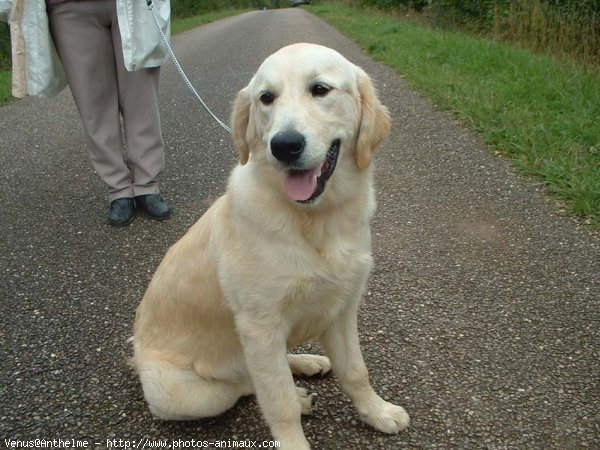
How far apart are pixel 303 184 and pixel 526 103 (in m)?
4.25

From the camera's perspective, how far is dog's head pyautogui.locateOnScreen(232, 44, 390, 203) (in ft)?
6.26

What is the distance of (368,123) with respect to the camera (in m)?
2.13

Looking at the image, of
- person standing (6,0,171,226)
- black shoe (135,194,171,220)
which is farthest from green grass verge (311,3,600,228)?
person standing (6,0,171,226)

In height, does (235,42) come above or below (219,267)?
below

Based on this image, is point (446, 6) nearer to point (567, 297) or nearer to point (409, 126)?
point (409, 126)

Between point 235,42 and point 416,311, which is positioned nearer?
point 416,311

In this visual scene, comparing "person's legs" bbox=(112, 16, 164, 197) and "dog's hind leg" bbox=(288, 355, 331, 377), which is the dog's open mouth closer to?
"dog's hind leg" bbox=(288, 355, 331, 377)

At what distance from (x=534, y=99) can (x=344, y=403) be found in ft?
14.2

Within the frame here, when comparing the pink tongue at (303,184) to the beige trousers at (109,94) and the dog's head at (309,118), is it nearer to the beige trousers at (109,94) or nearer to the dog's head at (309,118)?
the dog's head at (309,118)

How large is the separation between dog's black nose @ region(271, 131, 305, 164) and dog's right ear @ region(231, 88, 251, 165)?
1.21 ft

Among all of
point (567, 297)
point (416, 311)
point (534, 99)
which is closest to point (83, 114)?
point (416, 311)

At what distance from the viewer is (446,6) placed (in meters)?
12.5

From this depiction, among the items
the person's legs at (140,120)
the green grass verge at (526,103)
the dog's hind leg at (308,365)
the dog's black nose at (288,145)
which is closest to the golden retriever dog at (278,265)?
the dog's black nose at (288,145)

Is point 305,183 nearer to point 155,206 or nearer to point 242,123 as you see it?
point 242,123
